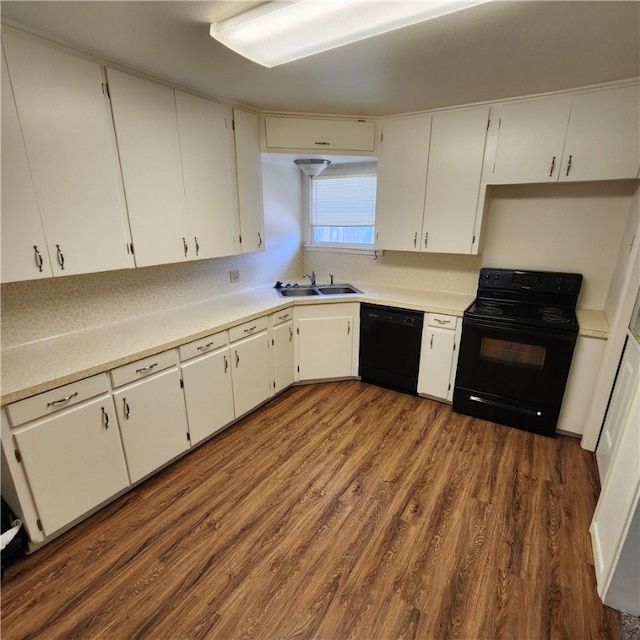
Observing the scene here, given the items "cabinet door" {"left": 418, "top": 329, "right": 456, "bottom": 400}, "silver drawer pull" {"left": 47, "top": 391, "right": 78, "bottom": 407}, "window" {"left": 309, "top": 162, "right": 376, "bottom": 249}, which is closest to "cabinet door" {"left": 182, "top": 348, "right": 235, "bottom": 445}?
"silver drawer pull" {"left": 47, "top": 391, "right": 78, "bottom": 407}

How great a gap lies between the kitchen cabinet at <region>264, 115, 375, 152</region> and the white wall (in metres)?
0.54

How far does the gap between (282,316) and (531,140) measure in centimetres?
230

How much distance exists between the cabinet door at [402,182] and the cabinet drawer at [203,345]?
1.73 metres

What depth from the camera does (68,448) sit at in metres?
1.71

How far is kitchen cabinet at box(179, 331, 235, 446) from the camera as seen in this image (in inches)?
88.4

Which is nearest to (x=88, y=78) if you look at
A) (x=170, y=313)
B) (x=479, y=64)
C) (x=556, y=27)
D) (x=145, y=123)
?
(x=145, y=123)

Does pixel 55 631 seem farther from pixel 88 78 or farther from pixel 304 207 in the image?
pixel 304 207

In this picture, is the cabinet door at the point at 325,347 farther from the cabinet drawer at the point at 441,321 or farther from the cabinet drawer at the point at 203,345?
the cabinet drawer at the point at 203,345

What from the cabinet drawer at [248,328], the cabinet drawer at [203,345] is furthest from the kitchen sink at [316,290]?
the cabinet drawer at [203,345]

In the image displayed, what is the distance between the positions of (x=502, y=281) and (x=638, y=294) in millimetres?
959

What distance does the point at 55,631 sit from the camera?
4.63 ft

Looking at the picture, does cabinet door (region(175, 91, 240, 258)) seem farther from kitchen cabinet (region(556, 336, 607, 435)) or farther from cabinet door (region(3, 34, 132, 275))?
kitchen cabinet (region(556, 336, 607, 435))

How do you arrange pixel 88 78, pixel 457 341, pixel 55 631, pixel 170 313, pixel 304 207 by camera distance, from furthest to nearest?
pixel 304 207 → pixel 457 341 → pixel 170 313 → pixel 88 78 → pixel 55 631

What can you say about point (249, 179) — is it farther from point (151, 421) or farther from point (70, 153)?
point (151, 421)
